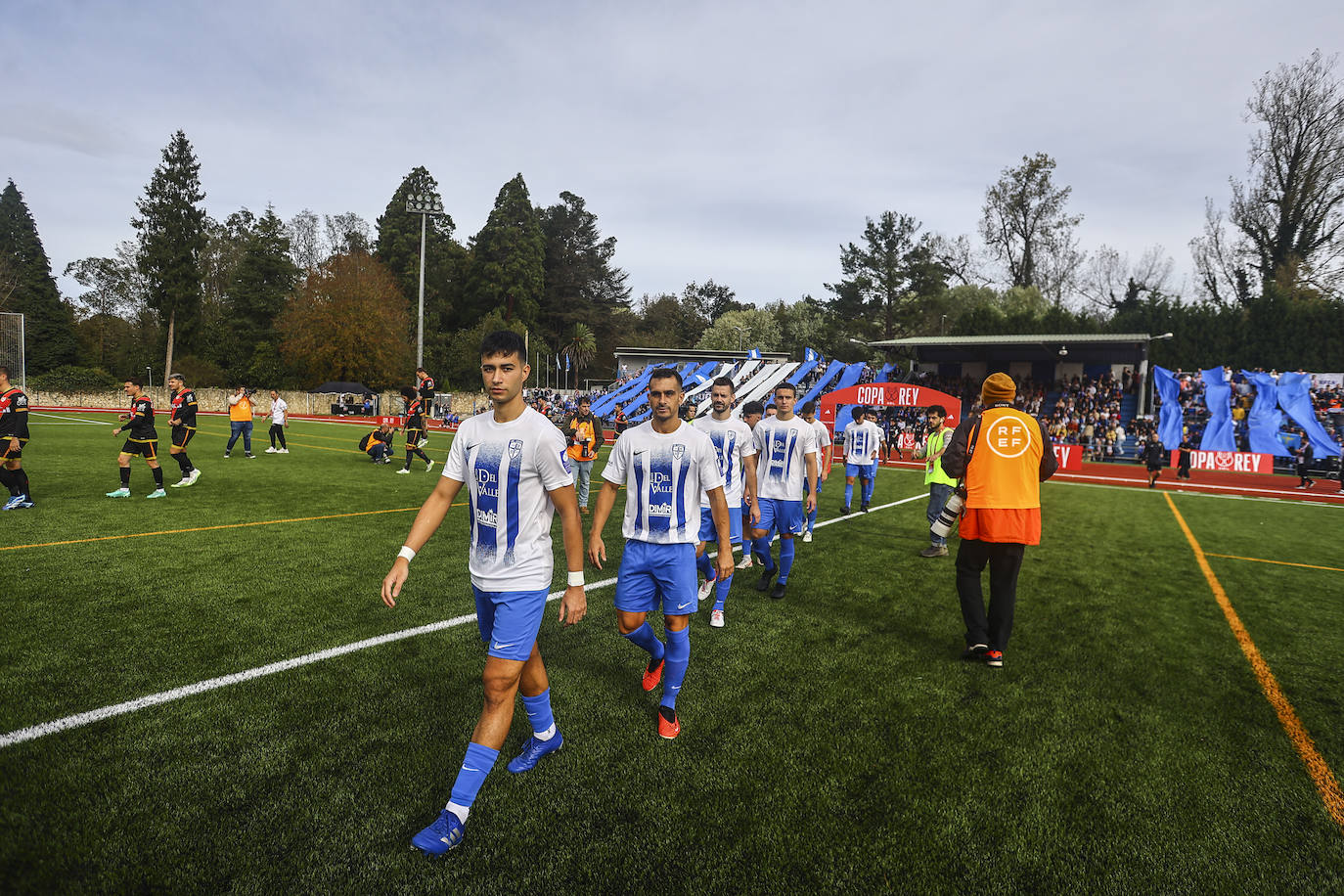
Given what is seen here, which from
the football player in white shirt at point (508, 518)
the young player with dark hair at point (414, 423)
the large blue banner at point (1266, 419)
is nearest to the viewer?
the football player in white shirt at point (508, 518)

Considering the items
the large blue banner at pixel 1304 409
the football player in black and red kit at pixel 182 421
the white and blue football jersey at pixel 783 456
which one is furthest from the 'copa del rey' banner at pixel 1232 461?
the football player in black and red kit at pixel 182 421

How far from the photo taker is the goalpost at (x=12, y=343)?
28931mm

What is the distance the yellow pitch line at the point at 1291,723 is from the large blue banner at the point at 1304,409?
22369 mm

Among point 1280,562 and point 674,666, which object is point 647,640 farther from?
point 1280,562

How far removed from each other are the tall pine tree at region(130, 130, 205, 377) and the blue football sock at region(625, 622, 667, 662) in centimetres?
6005

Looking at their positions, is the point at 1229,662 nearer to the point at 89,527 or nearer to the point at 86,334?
the point at 89,527

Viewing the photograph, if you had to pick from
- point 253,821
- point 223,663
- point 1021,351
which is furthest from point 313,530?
point 1021,351

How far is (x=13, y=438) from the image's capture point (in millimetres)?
8828

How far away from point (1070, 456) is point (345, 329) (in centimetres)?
4717

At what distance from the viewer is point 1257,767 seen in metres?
3.55

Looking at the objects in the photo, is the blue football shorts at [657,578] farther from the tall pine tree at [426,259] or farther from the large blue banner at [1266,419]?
the tall pine tree at [426,259]

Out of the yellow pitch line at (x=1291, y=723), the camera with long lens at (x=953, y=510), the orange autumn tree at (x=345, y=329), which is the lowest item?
the yellow pitch line at (x=1291, y=723)

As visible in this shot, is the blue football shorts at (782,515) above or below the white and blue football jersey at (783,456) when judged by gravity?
below

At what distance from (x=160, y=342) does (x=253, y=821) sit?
64.4 m
